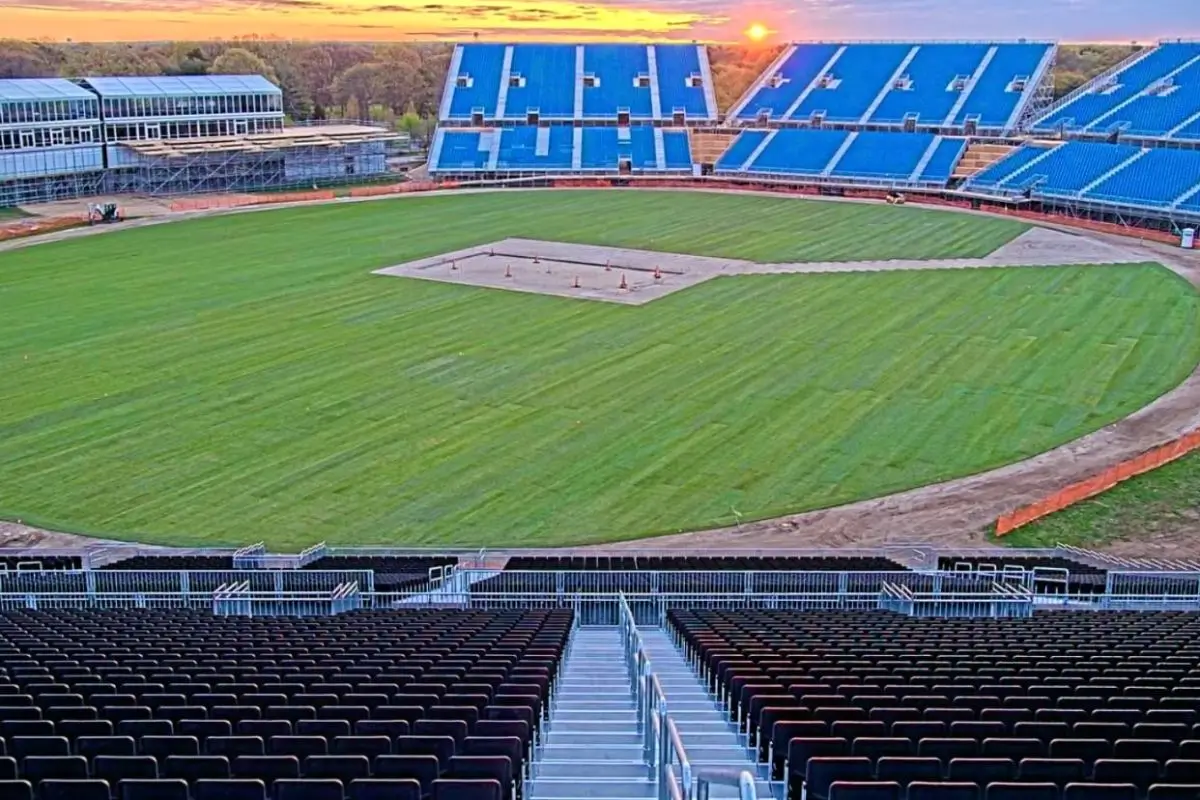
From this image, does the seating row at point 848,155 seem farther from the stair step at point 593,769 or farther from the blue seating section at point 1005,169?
the stair step at point 593,769

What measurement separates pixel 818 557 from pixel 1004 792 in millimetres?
14875

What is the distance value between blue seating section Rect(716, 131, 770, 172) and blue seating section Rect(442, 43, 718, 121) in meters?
5.25

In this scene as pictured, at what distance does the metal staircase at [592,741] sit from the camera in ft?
25.3

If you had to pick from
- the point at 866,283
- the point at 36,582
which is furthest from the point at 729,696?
the point at 866,283

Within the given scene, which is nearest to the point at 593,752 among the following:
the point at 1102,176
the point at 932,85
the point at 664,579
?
the point at 664,579

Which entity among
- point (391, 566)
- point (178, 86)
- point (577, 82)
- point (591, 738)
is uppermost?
point (577, 82)

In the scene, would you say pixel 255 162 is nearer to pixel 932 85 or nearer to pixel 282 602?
pixel 932 85

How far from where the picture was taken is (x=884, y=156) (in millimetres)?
78812

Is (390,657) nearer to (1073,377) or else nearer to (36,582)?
(36,582)

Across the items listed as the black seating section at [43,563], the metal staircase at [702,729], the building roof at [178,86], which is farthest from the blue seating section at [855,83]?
the metal staircase at [702,729]

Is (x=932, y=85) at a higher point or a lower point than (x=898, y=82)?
lower

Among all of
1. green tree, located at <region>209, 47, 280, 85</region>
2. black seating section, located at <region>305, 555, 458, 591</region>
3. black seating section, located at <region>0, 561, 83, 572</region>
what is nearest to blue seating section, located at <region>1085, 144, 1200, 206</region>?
black seating section, located at <region>305, 555, 458, 591</region>

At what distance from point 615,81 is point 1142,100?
41.1 metres

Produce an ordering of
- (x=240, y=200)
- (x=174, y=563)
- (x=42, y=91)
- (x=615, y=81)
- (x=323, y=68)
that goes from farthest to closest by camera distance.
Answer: (x=323, y=68)
(x=615, y=81)
(x=240, y=200)
(x=42, y=91)
(x=174, y=563)
